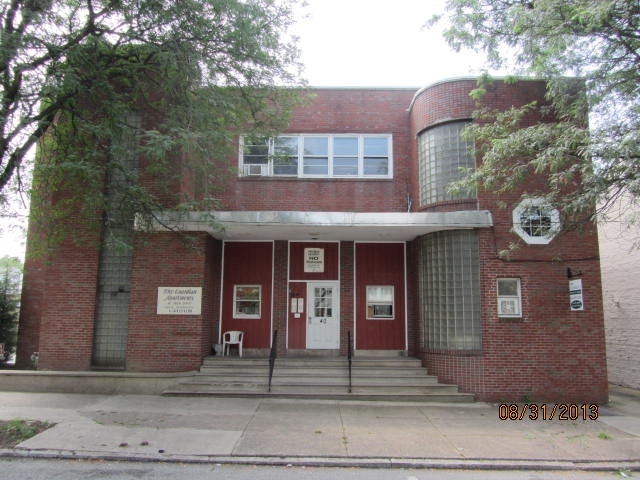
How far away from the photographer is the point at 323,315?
1299cm

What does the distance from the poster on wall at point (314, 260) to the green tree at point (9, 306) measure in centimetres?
892

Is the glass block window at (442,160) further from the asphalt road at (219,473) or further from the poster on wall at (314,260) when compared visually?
the asphalt road at (219,473)

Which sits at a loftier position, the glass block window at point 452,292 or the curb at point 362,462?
the glass block window at point 452,292

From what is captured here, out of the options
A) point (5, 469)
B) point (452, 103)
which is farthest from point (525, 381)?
point (5, 469)

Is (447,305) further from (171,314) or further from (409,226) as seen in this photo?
(171,314)

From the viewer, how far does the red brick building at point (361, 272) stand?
10.6 meters

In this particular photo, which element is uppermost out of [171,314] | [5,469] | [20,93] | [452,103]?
[452,103]

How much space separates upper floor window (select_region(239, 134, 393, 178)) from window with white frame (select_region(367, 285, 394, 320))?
3.18 metres

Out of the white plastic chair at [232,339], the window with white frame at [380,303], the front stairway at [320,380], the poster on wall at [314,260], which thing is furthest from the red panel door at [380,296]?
the white plastic chair at [232,339]

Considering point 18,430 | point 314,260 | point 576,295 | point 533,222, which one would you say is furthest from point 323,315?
point 18,430

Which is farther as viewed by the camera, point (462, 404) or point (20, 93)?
point (462, 404)

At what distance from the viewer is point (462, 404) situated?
10219mm

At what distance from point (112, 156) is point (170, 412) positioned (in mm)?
5085

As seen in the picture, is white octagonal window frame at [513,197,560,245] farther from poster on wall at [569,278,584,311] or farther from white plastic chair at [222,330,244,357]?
white plastic chair at [222,330,244,357]
